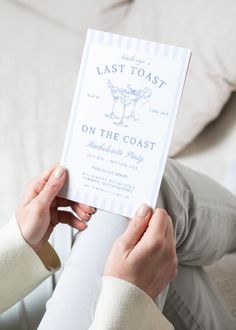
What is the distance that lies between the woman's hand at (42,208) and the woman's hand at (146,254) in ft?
0.37

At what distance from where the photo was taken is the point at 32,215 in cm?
71

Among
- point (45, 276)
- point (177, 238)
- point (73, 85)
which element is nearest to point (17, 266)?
point (45, 276)

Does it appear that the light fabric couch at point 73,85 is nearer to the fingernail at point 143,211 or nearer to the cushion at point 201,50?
the cushion at point 201,50

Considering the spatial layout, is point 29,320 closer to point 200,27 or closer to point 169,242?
point 169,242

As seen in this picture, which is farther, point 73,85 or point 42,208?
point 73,85

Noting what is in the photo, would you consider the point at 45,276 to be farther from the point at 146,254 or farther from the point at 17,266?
the point at 146,254

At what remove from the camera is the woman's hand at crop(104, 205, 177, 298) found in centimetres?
62

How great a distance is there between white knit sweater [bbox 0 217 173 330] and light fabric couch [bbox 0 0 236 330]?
10cm

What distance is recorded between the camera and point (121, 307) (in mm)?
611

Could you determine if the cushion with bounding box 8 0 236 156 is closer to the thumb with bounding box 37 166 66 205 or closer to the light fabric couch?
the light fabric couch

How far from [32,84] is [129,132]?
76cm

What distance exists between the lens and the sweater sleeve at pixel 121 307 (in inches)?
23.8

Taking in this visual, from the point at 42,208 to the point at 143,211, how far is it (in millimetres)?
140

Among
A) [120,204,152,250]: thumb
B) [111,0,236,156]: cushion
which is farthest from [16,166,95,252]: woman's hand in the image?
[111,0,236,156]: cushion
